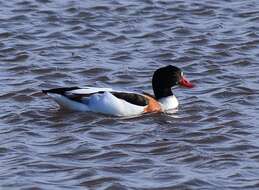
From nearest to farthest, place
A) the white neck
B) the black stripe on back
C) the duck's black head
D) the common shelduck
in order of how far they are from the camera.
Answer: the common shelduck, the black stripe on back, the white neck, the duck's black head

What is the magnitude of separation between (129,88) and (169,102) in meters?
1.07

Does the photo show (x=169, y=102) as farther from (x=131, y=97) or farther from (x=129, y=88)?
(x=129, y=88)

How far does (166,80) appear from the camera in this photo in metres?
14.9

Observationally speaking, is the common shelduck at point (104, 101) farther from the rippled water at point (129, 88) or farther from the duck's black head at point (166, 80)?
the duck's black head at point (166, 80)

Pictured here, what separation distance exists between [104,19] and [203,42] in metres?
2.26

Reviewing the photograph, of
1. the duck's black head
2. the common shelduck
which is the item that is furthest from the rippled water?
the duck's black head

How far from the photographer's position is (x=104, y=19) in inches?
750

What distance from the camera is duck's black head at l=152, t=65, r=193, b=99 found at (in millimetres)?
14875

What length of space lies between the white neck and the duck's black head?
5.7 inches

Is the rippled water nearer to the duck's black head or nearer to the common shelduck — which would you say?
the common shelduck

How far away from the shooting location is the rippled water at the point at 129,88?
37.0 ft

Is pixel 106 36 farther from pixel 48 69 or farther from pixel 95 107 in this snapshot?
pixel 95 107

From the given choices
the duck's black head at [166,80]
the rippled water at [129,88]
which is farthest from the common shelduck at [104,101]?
the duck's black head at [166,80]

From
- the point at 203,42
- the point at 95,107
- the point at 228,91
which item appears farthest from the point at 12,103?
the point at 203,42
